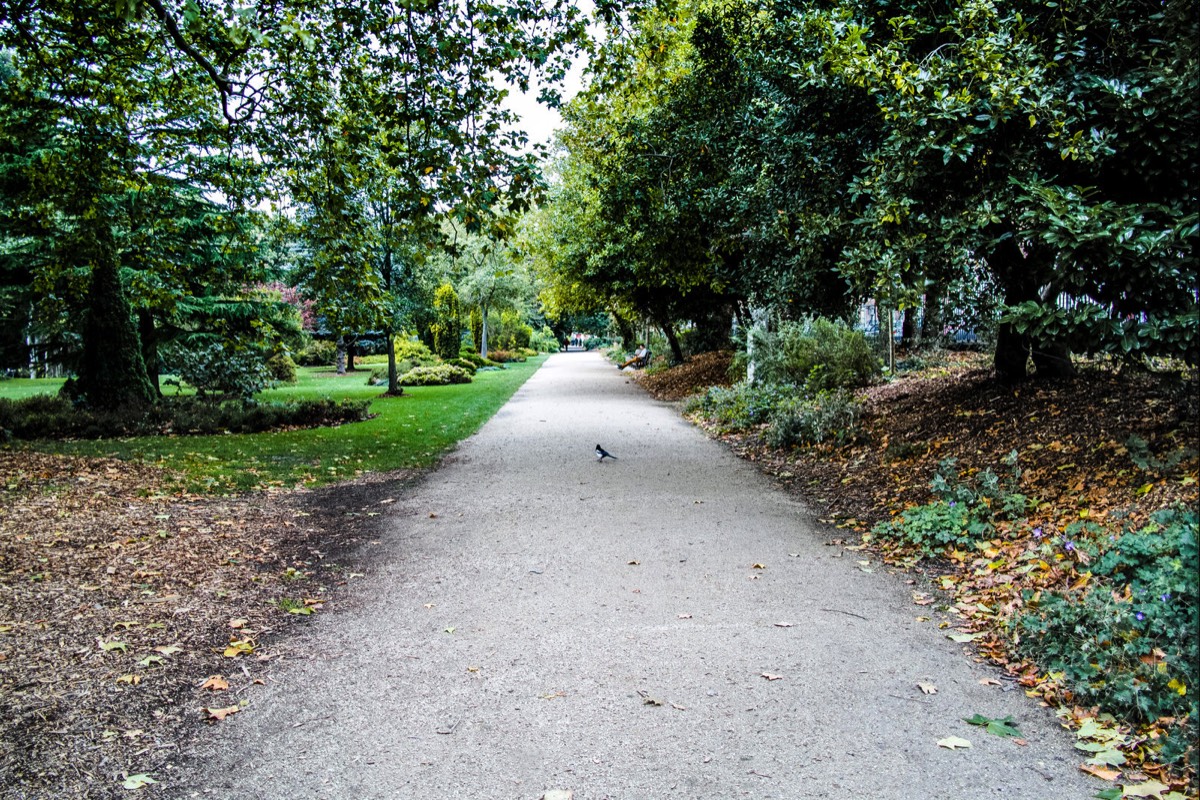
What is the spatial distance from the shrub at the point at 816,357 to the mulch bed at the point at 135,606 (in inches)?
332

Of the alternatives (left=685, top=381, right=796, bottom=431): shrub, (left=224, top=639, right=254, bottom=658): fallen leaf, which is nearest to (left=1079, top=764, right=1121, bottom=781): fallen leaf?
(left=224, top=639, right=254, bottom=658): fallen leaf

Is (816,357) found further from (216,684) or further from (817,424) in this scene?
(216,684)

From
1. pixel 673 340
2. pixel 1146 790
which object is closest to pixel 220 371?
pixel 673 340

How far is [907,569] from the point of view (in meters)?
5.09

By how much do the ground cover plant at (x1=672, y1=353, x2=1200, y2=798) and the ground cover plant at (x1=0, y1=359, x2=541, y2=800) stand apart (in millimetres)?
3728

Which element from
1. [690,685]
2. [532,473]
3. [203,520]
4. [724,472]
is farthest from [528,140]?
[690,685]

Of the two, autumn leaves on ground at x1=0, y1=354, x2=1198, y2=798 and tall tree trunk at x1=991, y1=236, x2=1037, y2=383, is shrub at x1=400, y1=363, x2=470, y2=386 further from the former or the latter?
tall tree trunk at x1=991, y1=236, x2=1037, y2=383

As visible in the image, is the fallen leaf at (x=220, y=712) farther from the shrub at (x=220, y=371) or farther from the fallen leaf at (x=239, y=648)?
the shrub at (x=220, y=371)

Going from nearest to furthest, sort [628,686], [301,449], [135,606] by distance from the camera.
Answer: [628,686], [135,606], [301,449]

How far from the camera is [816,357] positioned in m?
13.6

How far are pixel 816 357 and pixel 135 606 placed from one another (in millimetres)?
11637

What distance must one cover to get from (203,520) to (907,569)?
5955 mm

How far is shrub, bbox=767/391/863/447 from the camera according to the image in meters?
9.30

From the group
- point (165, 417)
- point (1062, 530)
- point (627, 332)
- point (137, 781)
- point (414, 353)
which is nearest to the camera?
point (137, 781)
